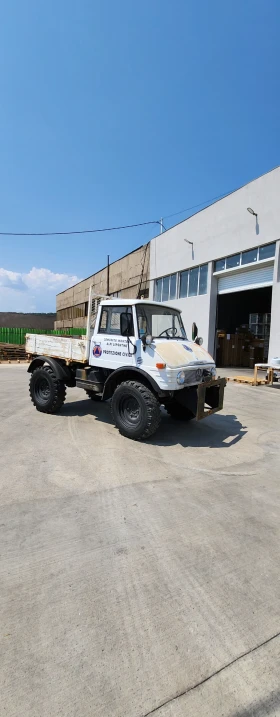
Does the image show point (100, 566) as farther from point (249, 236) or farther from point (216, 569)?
point (249, 236)

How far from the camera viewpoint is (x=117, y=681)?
169 centimetres

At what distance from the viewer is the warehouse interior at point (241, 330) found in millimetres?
17344

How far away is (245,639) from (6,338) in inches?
1067

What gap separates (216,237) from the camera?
15.6 metres

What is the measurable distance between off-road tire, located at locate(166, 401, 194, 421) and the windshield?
4.49ft

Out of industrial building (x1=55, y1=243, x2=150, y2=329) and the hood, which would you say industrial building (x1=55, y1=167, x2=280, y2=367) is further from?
the hood

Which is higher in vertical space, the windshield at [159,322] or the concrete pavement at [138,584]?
the windshield at [159,322]

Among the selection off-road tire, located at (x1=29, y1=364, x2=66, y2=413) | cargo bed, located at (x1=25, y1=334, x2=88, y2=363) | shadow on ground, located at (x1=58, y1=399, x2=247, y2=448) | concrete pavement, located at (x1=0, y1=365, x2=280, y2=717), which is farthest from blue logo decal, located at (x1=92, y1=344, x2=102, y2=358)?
concrete pavement, located at (x1=0, y1=365, x2=280, y2=717)

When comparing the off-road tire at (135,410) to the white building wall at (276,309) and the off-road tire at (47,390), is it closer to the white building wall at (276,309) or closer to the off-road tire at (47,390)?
the off-road tire at (47,390)

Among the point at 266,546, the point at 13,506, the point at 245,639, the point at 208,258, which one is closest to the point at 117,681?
the point at 245,639

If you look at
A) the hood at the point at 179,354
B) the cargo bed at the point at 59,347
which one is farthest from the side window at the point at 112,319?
the hood at the point at 179,354

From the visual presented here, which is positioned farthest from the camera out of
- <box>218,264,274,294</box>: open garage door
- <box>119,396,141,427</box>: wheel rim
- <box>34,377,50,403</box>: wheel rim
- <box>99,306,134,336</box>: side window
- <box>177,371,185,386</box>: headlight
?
<box>218,264,274,294</box>: open garage door

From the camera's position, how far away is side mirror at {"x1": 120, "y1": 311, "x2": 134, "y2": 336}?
18.3 ft

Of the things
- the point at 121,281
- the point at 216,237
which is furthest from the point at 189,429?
the point at 121,281
